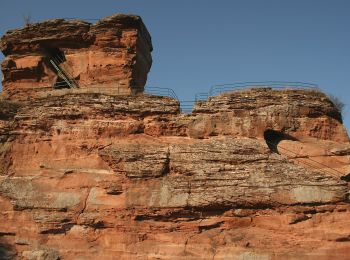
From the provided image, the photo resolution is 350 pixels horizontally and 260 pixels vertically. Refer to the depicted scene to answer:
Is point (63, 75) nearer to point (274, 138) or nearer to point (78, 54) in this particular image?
point (78, 54)

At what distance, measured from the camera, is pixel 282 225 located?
1627 centimetres

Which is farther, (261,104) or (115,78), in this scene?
(115,78)

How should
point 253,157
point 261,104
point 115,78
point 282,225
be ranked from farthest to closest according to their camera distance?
point 115,78
point 261,104
point 253,157
point 282,225

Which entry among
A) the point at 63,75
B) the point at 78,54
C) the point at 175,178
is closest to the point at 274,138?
the point at 175,178

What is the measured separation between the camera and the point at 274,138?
18703mm

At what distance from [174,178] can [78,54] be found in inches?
356

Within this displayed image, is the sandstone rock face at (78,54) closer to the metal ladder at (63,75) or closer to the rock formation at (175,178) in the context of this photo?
the metal ladder at (63,75)

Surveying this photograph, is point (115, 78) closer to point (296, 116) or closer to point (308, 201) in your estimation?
point (296, 116)

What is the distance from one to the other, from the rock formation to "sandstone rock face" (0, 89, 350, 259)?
4 centimetres

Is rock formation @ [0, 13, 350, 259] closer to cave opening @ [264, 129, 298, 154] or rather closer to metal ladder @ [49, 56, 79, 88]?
cave opening @ [264, 129, 298, 154]

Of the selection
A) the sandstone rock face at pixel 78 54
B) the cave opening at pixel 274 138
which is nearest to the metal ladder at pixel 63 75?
the sandstone rock face at pixel 78 54

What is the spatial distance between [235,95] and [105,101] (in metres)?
5.56

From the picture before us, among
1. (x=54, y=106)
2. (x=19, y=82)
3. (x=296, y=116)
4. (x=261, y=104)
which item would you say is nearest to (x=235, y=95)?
(x=261, y=104)

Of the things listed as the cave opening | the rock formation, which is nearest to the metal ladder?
the rock formation
